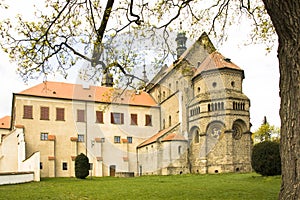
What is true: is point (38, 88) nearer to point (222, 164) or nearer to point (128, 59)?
point (222, 164)

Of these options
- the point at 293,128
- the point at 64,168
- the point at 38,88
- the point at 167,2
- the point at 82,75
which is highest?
the point at 38,88

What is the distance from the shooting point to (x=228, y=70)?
35875 millimetres

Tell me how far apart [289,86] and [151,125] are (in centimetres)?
3954

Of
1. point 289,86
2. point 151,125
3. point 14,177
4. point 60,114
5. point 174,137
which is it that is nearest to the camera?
point 289,86

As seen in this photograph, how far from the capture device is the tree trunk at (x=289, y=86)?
5172mm

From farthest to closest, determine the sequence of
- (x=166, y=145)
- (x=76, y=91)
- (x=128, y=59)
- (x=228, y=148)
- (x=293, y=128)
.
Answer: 1. (x=76, y=91)
2. (x=166, y=145)
3. (x=228, y=148)
4. (x=128, y=59)
5. (x=293, y=128)

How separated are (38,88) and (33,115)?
10.7ft

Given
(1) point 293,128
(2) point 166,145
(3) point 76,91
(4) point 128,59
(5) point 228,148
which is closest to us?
(1) point 293,128

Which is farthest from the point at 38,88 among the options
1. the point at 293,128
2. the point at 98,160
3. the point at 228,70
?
the point at 293,128

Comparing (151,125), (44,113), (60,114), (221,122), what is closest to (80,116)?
(60,114)

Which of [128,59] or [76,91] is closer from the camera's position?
[128,59]

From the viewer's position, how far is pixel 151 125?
44812 mm

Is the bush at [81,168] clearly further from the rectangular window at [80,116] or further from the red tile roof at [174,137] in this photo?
the rectangular window at [80,116]

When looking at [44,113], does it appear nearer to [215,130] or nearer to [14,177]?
[14,177]
